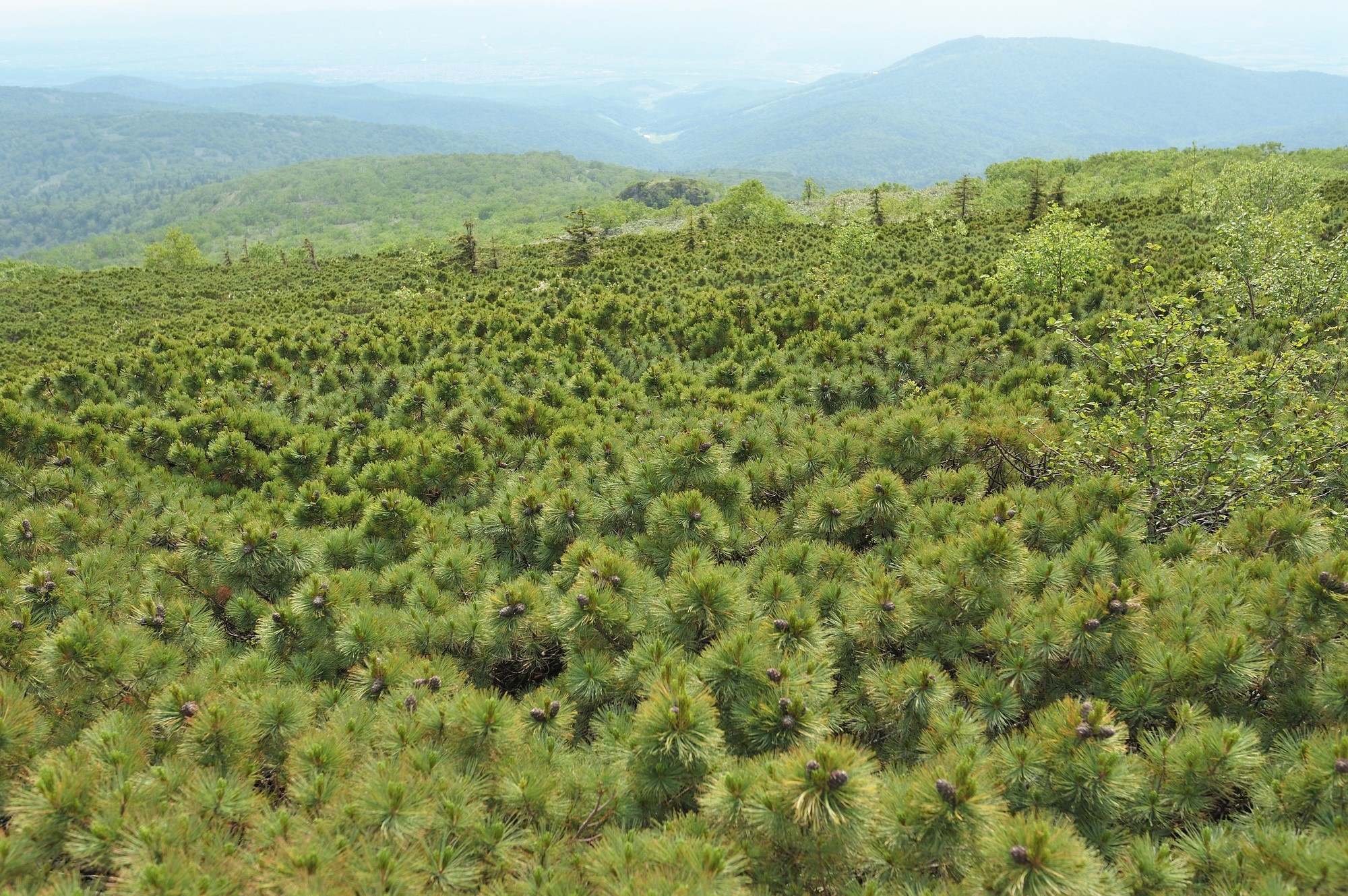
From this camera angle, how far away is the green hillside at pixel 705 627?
2338 millimetres

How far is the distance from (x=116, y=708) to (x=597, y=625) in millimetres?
2504

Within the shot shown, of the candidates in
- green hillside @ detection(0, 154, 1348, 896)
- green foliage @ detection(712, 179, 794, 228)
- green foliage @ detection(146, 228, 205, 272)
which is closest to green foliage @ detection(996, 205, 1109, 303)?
green hillside @ detection(0, 154, 1348, 896)

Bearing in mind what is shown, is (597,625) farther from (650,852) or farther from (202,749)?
(202,749)

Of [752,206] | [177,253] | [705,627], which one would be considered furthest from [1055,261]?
[177,253]

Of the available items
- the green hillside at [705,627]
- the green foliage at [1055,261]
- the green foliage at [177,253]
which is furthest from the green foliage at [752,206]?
the green hillside at [705,627]

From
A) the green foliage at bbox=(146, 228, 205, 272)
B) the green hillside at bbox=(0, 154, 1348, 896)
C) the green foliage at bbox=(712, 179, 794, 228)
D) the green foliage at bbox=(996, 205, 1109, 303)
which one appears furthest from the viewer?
the green foliage at bbox=(146, 228, 205, 272)

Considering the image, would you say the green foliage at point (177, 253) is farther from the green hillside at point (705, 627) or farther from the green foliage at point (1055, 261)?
the green foliage at point (1055, 261)

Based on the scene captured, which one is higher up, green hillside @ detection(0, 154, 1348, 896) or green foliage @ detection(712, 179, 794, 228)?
green foliage @ detection(712, 179, 794, 228)

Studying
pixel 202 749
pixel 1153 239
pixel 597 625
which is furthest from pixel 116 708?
pixel 1153 239

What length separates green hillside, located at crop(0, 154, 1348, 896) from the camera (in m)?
2.34

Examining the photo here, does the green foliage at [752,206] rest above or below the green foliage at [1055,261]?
above

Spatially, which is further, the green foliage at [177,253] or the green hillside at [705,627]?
the green foliage at [177,253]

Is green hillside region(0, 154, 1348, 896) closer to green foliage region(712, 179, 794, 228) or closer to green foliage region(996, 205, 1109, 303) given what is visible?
green foliage region(996, 205, 1109, 303)

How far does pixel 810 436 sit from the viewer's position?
18.7ft
